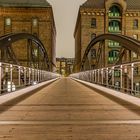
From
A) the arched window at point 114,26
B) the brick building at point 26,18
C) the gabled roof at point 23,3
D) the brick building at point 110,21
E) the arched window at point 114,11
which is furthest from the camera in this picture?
the gabled roof at point 23,3

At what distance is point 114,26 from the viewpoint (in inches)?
3051

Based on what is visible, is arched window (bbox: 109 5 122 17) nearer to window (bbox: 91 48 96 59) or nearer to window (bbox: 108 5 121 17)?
window (bbox: 108 5 121 17)

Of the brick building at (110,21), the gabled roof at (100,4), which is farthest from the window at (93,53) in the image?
the gabled roof at (100,4)

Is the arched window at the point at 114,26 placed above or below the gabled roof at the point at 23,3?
below

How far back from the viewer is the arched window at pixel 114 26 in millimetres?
76556

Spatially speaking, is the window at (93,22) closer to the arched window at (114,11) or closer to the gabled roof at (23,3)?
the arched window at (114,11)

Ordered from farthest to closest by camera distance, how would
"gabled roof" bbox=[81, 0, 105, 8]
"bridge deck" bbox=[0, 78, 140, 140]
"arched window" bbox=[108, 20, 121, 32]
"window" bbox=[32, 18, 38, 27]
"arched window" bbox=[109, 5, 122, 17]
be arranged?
1. "window" bbox=[32, 18, 38, 27]
2. "gabled roof" bbox=[81, 0, 105, 8]
3. "arched window" bbox=[109, 5, 122, 17]
4. "arched window" bbox=[108, 20, 121, 32]
5. "bridge deck" bbox=[0, 78, 140, 140]

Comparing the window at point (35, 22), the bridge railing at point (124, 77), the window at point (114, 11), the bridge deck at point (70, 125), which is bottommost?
the bridge deck at point (70, 125)

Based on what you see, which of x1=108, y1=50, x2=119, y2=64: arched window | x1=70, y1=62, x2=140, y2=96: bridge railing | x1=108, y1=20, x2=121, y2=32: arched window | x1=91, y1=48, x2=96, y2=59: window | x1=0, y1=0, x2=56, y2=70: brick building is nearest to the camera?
x1=70, y1=62, x2=140, y2=96: bridge railing

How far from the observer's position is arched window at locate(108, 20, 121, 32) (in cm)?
7656

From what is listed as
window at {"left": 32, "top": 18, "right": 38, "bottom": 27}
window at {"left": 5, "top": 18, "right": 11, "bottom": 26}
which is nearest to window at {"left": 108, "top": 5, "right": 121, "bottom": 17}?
window at {"left": 32, "top": 18, "right": 38, "bottom": 27}

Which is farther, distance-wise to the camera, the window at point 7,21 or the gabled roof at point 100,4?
the gabled roof at point 100,4

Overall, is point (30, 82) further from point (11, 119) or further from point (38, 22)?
point (38, 22)

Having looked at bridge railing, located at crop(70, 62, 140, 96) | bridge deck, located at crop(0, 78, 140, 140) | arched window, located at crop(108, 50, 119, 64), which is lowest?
bridge deck, located at crop(0, 78, 140, 140)
